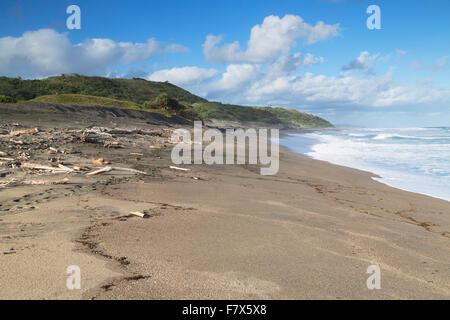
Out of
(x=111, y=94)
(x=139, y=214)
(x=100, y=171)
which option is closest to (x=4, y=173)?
(x=100, y=171)

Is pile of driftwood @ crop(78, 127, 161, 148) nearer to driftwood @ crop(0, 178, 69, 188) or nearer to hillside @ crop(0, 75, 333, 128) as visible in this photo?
driftwood @ crop(0, 178, 69, 188)

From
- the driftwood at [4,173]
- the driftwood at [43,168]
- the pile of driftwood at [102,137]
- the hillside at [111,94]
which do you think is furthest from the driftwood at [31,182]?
the hillside at [111,94]

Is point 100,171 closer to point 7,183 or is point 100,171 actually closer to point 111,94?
point 7,183

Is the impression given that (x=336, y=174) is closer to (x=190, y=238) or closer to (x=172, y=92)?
(x=190, y=238)

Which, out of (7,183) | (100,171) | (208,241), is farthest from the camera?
(100,171)

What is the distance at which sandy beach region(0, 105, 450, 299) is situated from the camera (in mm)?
2539

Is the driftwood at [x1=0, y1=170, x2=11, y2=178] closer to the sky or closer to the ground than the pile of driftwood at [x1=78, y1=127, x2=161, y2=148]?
closer to the ground

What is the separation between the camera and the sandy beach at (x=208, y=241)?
2539 millimetres

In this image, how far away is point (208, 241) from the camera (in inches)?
142

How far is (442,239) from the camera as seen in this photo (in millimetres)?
4875

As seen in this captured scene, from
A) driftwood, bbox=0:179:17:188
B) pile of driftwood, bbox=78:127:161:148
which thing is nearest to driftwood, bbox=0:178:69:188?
driftwood, bbox=0:179:17:188
